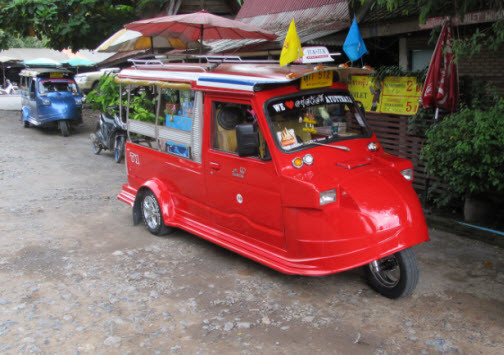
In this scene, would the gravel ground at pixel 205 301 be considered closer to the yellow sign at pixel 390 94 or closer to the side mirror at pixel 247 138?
the side mirror at pixel 247 138

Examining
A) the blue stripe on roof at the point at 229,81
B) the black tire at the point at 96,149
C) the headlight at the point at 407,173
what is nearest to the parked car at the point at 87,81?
the black tire at the point at 96,149

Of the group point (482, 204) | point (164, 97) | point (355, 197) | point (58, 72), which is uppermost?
point (58, 72)

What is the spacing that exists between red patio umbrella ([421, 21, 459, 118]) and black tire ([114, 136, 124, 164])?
23.6 feet

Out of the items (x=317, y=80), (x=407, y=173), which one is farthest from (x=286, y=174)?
(x=407, y=173)

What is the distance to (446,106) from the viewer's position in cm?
665

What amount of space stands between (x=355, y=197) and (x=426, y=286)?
1393mm

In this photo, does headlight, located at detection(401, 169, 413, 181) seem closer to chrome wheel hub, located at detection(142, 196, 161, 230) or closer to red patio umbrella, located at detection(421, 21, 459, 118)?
red patio umbrella, located at detection(421, 21, 459, 118)

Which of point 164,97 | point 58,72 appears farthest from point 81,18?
point 164,97

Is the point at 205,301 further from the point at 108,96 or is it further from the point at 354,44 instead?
the point at 108,96

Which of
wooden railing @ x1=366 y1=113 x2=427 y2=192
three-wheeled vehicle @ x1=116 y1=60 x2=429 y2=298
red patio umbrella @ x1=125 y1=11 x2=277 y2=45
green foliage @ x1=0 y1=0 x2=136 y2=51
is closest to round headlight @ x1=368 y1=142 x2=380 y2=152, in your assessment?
three-wheeled vehicle @ x1=116 y1=60 x2=429 y2=298

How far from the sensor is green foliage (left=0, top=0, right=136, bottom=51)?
15.0m

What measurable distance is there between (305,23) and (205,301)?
8926 millimetres

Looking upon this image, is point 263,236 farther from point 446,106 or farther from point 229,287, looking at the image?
point 446,106

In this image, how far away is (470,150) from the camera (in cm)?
575
